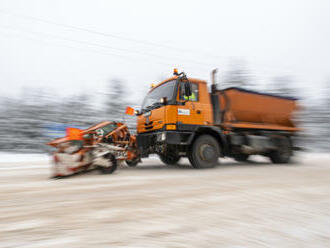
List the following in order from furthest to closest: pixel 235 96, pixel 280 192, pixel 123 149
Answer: pixel 235 96 → pixel 123 149 → pixel 280 192

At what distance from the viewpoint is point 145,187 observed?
3.53 metres

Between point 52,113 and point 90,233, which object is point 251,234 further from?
point 52,113

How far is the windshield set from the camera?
5580 millimetres

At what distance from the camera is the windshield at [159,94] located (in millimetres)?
5580

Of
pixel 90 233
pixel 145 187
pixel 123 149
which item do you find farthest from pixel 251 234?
pixel 123 149

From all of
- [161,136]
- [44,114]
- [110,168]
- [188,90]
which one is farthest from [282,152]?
[44,114]

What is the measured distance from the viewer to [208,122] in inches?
231

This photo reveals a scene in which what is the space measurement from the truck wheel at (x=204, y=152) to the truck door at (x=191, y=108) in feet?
1.60

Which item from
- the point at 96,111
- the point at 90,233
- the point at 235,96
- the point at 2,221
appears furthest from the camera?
the point at 96,111

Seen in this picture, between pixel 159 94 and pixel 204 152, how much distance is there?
194 centimetres

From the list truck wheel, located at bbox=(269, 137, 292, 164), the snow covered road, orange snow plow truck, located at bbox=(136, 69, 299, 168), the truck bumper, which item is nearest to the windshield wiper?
orange snow plow truck, located at bbox=(136, 69, 299, 168)

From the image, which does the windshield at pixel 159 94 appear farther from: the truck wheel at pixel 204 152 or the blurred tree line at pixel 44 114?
the blurred tree line at pixel 44 114

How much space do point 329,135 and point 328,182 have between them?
24.7 m

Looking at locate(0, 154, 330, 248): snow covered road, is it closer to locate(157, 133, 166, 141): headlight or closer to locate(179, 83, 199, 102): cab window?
locate(157, 133, 166, 141): headlight
